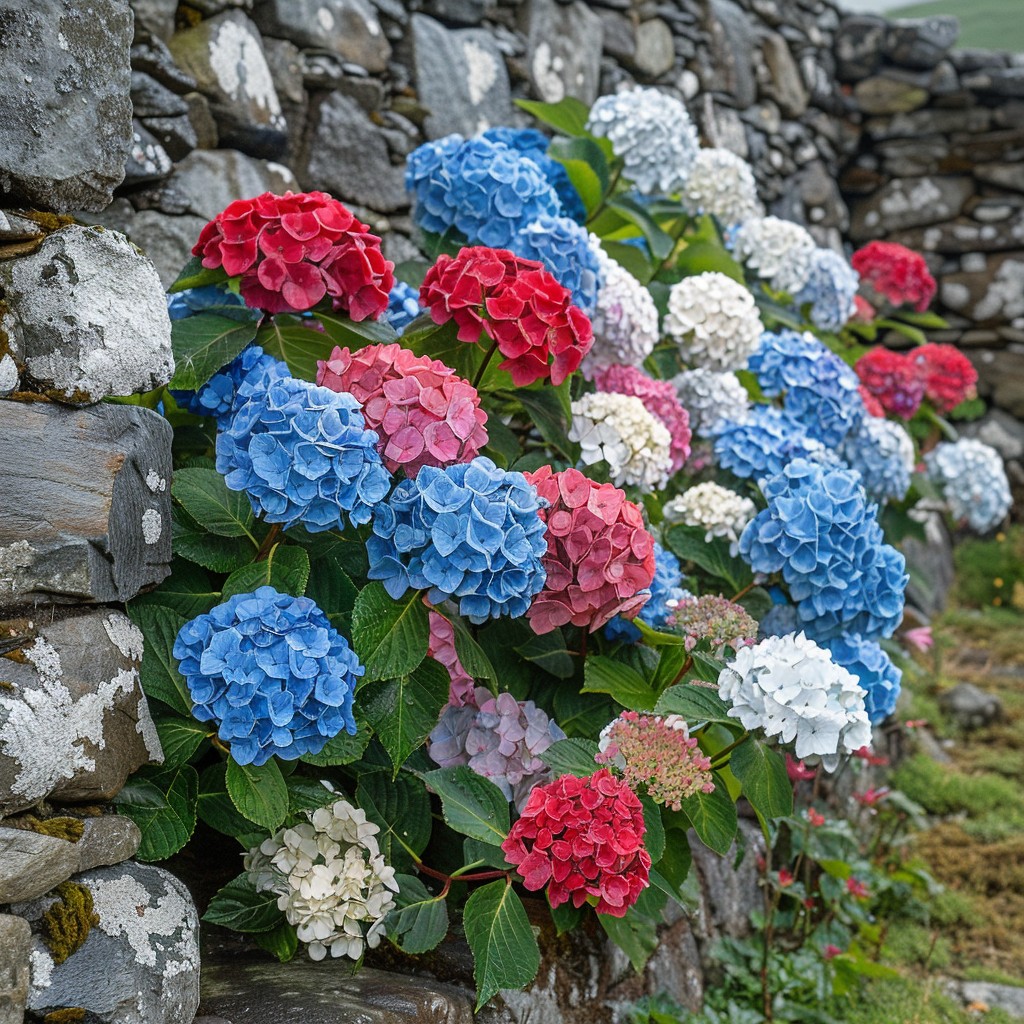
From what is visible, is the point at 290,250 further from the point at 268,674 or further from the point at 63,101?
the point at 268,674

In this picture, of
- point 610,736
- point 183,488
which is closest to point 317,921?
point 610,736

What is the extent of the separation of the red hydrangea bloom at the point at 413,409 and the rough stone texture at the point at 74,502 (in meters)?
0.29

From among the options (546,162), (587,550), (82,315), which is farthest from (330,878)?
(546,162)

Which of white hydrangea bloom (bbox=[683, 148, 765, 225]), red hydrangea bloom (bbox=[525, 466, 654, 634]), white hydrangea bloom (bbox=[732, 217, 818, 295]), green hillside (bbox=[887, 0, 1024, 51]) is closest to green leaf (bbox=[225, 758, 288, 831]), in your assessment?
red hydrangea bloom (bbox=[525, 466, 654, 634])

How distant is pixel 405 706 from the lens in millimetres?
1431

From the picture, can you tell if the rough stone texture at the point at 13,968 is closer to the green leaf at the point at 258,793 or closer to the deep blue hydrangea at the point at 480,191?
the green leaf at the point at 258,793

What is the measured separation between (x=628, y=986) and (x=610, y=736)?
0.65 metres

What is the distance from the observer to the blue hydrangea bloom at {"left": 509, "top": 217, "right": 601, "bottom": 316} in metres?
1.89

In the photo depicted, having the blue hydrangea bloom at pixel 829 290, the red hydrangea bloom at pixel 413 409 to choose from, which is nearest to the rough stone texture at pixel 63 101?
the red hydrangea bloom at pixel 413 409

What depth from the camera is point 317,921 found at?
4.67 feet

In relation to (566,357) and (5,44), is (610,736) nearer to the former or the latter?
(566,357)

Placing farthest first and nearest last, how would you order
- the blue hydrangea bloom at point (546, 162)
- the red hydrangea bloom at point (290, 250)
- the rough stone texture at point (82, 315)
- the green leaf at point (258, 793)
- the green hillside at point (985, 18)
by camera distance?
the green hillside at point (985, 18), the blue hydrangea bloom at point (546, 162), the red hydrangea bloom at point (290, 250), the green leaf at point (258, 793), the rough stone texture at point (82, 315)

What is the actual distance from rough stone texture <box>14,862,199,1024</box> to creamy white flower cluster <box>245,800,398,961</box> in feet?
0.49

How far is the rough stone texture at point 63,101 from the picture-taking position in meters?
1.15
